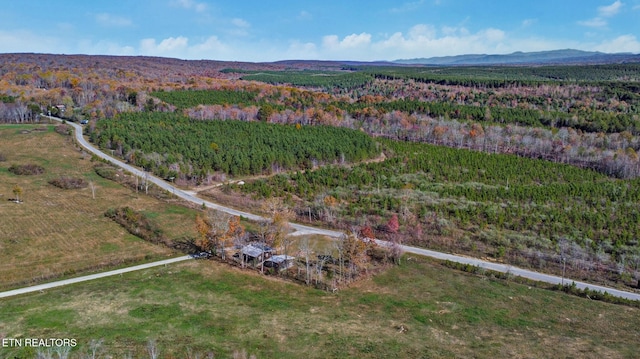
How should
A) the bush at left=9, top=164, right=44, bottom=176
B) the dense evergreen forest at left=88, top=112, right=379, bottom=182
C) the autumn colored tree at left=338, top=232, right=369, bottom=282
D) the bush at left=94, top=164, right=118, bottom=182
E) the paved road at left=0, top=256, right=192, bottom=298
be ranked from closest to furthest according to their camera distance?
1. the paved road at left=0, top=256, right=192, bottom=298
2. the autumn colored tree at left=338, top=232, right=369, bottom=282
3. the bush at left=94, top=164, right=118, bottom=182
4. the bush at left=9, top=164, right=44, bottom=176
5. the dense evergreen forest at left=88, top=112, right=379, bottom=182

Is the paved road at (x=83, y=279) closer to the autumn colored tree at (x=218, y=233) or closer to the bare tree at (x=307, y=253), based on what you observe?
the autumn colored tree at (x=218, y=233)

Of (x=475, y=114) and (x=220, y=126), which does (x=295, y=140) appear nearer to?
(x=220, y=126)

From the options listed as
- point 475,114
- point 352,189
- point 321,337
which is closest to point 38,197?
point 352,189

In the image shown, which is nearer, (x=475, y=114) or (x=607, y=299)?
(x=607, y=299)

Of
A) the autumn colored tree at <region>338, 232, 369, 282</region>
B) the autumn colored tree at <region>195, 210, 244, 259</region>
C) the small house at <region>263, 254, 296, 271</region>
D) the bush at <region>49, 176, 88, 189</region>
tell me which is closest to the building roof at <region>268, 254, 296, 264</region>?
the small house at <region>263, 254, 296, 271</region>

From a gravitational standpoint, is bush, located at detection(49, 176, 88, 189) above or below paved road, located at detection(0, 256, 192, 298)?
above

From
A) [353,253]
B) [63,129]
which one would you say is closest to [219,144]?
[63,129]

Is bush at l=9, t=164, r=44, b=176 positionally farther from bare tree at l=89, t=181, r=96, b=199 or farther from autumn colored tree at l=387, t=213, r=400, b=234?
autumn colored tree at l=387, t=213, r=400, b=234
